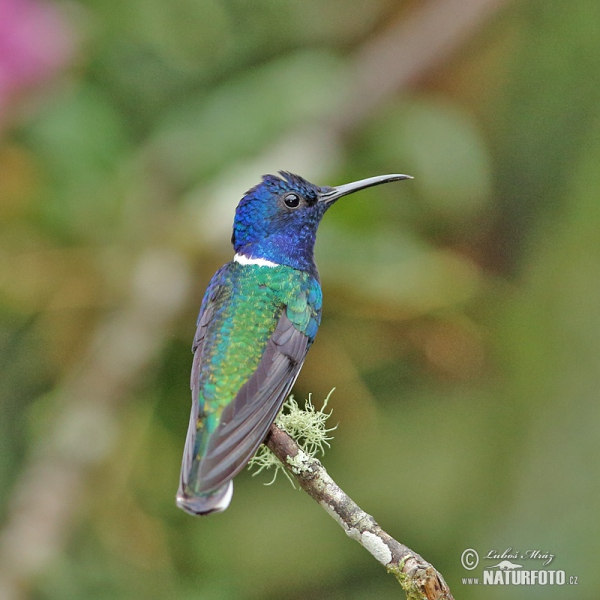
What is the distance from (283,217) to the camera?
91.4 inches

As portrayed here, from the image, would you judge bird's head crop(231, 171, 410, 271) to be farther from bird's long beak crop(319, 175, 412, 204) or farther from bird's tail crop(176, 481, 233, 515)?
bird's tail crop(176, 481, 233, 515)

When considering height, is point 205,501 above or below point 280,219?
below

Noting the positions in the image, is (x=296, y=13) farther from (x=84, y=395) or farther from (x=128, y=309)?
(x=84, y=395)

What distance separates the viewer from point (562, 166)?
386 centimetres

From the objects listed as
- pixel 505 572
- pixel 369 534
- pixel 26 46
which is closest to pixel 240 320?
pixel 369 534

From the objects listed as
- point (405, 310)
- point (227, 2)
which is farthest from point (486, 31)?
point (405, 310)

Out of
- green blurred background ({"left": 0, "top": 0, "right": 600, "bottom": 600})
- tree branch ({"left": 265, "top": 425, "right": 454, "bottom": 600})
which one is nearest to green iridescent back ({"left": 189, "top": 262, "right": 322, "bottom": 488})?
tree branch ({"left": 265, "top": 425, "right": 454, "bottom": 600})

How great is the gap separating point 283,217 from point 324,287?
977 mm

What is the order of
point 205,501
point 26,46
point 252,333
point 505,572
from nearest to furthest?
point 205,501 → point 252,333 → point 505,572 → point 26,46

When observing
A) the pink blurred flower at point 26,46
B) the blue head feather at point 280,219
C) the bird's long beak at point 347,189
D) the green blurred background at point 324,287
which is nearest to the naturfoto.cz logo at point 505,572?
the green blurred background at point 324,287

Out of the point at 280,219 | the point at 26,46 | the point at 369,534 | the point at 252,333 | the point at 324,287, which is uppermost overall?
the point at 26,46

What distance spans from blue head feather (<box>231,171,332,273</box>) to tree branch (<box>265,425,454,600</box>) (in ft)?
2.60

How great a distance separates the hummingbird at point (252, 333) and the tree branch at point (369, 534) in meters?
0.13

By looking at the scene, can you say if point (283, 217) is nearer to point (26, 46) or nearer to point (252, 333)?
point (252, 333)
